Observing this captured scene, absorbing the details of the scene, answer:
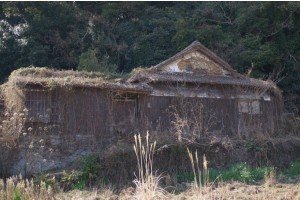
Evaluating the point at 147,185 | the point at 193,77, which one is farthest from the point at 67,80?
the point at 147,185

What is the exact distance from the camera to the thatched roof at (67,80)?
50.8 ft

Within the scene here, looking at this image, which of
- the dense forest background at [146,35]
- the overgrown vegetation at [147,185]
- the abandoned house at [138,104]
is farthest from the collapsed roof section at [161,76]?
the overgrown vegetation at [147,185]

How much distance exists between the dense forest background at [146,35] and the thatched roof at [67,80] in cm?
497

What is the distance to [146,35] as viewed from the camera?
85.8 ft

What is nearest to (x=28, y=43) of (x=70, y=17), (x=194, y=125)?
(x=70, y=17)

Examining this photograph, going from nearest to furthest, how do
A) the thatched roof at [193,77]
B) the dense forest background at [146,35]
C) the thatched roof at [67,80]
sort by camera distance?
the thatched roof at [67,80], the thatched roof at [193,77], the dense forest background at [146,35]

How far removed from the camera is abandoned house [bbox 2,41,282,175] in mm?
15531

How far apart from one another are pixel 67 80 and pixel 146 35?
11084mm

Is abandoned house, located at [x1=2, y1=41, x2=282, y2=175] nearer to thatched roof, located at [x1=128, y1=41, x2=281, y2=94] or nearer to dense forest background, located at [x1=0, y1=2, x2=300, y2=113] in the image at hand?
thatched roof, located at [x1=128, y1=41, x2=281, y2=94]

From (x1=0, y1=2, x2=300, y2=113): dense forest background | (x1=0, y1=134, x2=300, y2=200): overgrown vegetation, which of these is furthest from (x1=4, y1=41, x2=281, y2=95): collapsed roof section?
(x1=0, y1=134, x2=300, y2=200): overgrown vegetation

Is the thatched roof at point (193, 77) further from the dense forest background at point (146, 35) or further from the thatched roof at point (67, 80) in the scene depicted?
the dense forest background at point (146, 35)

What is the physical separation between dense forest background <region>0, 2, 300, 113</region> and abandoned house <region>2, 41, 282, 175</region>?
299 centimetres

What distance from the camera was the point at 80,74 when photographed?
17359mm

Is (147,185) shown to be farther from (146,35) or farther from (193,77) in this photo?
(146,35)
